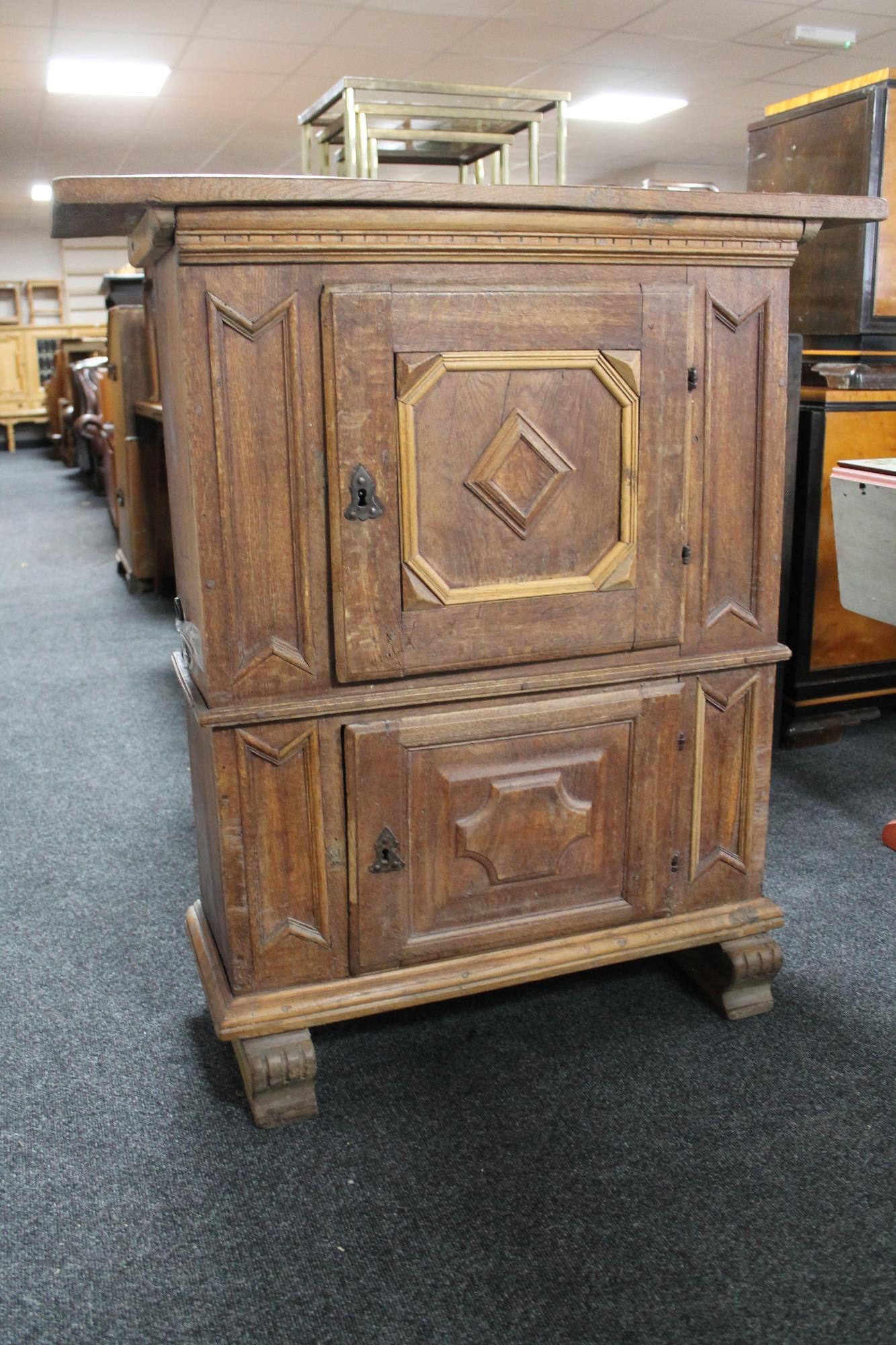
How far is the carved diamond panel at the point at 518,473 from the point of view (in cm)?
143

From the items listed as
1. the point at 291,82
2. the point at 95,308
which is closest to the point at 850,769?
the point at 291,82

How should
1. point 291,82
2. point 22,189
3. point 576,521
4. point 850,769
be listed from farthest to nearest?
point 22,189 < point 291,82 < point 850,769 < point 576,521

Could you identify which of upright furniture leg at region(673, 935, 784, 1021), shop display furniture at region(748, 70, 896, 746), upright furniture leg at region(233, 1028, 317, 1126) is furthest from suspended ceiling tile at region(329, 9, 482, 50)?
upright furniture leg at region(233, 1028, 317, 1126)

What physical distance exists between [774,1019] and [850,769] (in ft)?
3.86

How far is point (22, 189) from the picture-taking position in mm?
12188

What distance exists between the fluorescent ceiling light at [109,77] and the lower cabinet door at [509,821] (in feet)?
23.4

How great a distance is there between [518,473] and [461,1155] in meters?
0.88

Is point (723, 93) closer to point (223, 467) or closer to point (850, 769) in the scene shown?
point (850, 769)

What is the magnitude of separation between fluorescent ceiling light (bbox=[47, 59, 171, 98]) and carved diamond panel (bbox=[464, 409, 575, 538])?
702 cm

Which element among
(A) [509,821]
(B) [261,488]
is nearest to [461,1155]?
(A) [509,821]

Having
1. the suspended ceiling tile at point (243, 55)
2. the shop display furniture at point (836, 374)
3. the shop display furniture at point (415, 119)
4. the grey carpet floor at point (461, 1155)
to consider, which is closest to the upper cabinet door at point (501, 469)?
the shop display furniture at point (415, 119)

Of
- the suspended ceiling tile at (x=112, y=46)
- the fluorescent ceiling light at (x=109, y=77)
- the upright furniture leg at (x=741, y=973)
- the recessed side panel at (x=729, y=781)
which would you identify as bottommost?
the upright furniture leg at (x=741, y=973)

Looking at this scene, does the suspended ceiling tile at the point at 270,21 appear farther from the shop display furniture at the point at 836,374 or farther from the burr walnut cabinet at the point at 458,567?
the burr walnut cabinet at the point at 458,567

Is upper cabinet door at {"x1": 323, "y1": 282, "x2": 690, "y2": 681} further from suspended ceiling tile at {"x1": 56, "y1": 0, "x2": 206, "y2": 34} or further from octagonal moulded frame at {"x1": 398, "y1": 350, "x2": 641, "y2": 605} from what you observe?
suspended ceiling tile at {"x1": 56, "y1": 0, "x2": 206, "y2": 34}
